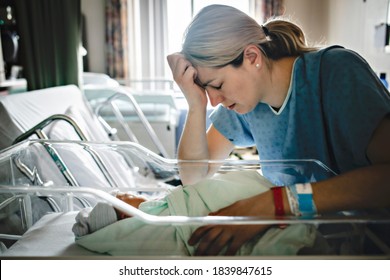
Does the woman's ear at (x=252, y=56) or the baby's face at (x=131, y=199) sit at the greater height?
the woman's ear at (x=252, y=56)

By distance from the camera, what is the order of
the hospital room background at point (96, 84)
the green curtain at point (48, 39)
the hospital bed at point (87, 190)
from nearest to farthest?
the hospital bed at point (87, 190), the hospital room background at point (96, 84), the green curtain at point (48, 39)

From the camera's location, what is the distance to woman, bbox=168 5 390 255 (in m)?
0.51

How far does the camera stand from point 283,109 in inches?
28.1

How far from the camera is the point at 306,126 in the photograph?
0.67m

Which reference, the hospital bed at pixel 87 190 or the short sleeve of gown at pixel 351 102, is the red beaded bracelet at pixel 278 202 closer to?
the hospital bed at pixel 87 190

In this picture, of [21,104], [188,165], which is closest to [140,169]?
[188,165]

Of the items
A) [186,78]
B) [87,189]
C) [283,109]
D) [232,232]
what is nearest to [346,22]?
[283,109]

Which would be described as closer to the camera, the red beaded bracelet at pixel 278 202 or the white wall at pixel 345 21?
the red beaded bracelet at pixel 278 202

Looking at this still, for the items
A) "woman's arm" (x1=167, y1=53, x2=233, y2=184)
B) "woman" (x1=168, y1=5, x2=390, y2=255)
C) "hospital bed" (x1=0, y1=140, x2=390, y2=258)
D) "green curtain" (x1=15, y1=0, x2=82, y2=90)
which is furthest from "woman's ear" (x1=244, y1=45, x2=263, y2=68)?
"green curtain" (x1=15, y1=0, x2=82, y2=90)

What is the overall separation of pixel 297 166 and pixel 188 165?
0.79ft

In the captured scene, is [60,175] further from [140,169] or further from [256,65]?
[256,65]

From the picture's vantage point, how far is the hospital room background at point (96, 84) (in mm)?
600

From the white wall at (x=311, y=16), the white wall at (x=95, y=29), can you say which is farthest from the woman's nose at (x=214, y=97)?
the white wall at (x=95, y=29)

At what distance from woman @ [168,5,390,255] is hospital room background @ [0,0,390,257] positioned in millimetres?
41
